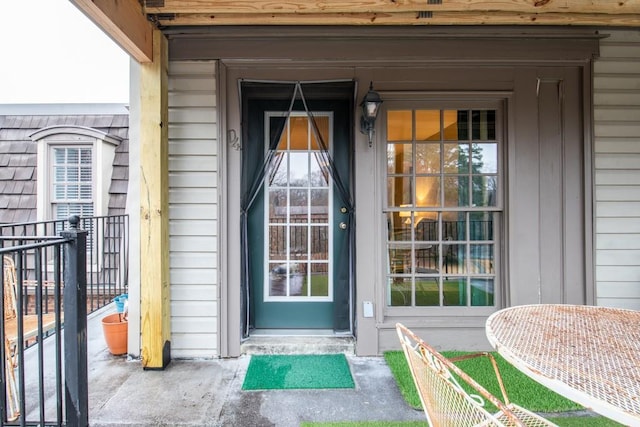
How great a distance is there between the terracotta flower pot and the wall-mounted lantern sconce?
2.47m

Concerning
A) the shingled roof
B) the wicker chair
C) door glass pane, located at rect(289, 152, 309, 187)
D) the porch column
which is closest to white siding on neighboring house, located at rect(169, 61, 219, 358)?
the porch column

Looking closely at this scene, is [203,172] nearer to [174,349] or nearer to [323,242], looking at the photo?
[323,242]

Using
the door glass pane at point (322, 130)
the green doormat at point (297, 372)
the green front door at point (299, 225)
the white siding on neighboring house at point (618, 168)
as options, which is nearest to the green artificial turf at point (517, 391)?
the green doormat at point (297, 372)

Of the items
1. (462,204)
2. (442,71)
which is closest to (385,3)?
(442,71)

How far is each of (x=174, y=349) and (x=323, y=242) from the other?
150cm

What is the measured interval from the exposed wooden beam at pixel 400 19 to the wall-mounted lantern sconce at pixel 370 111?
1.58 feet

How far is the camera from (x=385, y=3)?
225 cm

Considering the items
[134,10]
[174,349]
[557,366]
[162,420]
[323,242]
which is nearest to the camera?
[557,366]

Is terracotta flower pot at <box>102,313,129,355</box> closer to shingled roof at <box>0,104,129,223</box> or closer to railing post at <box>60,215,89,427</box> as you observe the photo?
railing post at <box>60,215,89,427</box>

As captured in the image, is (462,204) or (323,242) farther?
(323,242)

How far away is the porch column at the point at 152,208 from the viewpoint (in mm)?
2471

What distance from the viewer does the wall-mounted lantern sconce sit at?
249 centimetres

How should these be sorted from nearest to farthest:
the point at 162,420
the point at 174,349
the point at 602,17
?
the point at 162,420
the point at 602,17
the point at 174,349

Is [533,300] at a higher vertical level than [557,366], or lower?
lower
